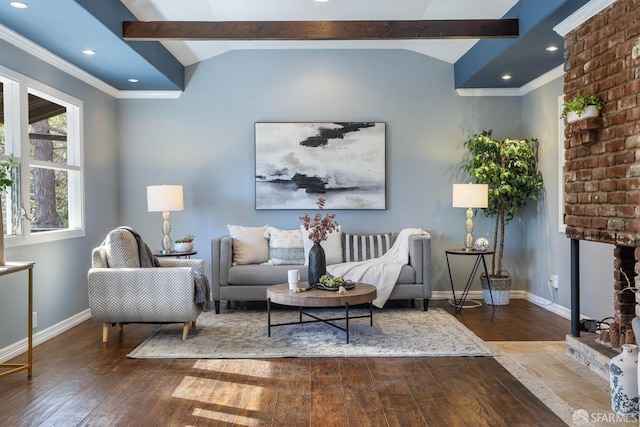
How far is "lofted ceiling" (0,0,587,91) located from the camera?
13.1 ft

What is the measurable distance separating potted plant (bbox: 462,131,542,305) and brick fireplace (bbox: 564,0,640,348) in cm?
192

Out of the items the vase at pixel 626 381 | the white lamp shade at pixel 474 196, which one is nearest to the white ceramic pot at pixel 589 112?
the vase at pixel 626 381

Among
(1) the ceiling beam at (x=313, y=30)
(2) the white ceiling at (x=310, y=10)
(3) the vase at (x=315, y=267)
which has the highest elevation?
(2) the white ceiling at (x=310, y=10)

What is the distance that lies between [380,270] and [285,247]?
3.60ft

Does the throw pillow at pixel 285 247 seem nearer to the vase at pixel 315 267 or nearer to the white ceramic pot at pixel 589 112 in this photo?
the vase at pixel 315 267

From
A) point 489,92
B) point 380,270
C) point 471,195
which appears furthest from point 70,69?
point 489,92

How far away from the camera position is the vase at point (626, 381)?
2.85 m

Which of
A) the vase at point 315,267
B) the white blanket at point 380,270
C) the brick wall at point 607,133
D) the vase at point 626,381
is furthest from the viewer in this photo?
the white blanket at point 380,270

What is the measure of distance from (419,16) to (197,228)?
3445 mm

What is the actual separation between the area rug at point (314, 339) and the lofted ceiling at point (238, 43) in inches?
98.2

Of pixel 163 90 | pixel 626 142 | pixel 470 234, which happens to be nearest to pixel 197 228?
pixel 163 90

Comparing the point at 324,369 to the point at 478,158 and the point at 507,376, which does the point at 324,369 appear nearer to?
the point at 507,376

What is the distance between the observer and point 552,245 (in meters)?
5.84

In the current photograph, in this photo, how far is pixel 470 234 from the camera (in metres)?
6.04
